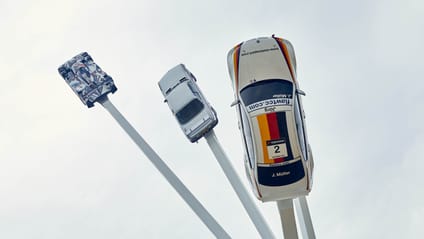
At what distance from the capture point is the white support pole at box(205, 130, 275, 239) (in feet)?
126

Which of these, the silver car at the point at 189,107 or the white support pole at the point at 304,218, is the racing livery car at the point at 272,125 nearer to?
the silver car at the point at 189,107

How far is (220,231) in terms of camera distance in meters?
39.2

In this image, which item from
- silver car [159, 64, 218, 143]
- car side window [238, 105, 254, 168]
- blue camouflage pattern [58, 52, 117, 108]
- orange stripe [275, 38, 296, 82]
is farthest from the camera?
blue camouflage pattern [58, 52, 117, 108]

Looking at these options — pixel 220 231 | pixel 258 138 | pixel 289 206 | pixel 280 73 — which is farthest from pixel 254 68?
pixel 220 231

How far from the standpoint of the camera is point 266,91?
3041 centimetres

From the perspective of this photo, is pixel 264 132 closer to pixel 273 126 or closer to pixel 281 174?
pixel 273 126

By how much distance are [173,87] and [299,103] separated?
892 centimetres

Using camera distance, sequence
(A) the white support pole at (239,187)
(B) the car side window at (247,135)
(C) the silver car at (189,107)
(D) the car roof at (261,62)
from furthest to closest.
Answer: (A) the white support pole at (239,187), (C) the silver car at (189,107), (D) the car roof at (261,62), (B) the car side window at (247,135)

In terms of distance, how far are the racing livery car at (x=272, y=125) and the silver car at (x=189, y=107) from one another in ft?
16.5

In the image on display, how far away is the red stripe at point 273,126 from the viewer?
96.6 ft

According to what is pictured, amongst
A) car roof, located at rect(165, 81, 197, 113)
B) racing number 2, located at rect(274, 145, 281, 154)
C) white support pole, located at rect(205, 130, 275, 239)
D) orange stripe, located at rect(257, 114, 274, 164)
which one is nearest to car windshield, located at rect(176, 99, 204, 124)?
car roof, located at rect(165, 81, 197, 113)

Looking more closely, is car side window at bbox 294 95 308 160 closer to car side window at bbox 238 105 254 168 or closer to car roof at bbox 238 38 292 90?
car roof at bbox 238 38 292 90

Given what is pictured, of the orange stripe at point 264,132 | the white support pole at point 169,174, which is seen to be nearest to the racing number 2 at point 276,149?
the orange stripe at point 264,132

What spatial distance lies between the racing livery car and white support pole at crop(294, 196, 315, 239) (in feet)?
22.4
